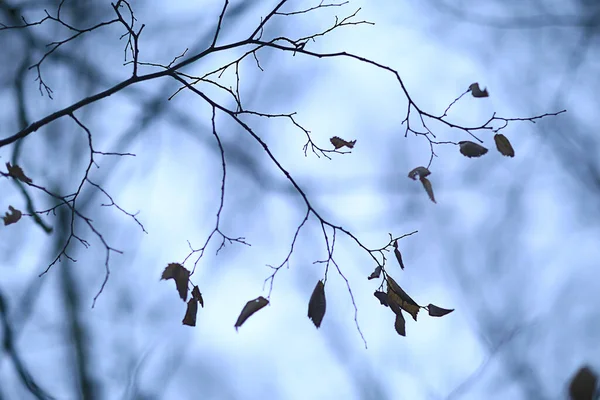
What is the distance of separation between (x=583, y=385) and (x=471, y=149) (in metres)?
0.76

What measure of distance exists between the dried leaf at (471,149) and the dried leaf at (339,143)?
0.31 meters

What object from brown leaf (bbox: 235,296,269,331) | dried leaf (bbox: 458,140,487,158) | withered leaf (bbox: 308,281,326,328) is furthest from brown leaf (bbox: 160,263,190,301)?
dried leaf (bbox: 458,140,487,158)

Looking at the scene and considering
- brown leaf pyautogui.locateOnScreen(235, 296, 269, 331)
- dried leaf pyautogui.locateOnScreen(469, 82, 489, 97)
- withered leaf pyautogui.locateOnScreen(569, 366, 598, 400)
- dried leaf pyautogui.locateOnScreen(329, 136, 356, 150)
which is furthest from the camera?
dried leaf pyautogui.locateOnScreen(329, 136, 356, 150)

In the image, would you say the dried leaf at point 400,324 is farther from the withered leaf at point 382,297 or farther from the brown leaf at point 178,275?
the brown leaf at point 178,275

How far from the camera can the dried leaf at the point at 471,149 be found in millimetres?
1506

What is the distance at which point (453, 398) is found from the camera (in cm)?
451

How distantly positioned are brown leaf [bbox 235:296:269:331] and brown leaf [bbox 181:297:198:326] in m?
0.21

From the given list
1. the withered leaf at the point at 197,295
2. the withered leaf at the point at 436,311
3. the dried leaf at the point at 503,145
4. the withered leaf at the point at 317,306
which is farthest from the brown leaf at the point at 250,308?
→ the dried leaf at the point at 503,145

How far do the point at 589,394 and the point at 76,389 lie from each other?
431cm

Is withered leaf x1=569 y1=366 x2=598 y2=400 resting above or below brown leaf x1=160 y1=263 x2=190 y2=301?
below

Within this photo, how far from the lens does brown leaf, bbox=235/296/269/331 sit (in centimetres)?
138

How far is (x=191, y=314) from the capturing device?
1550mm

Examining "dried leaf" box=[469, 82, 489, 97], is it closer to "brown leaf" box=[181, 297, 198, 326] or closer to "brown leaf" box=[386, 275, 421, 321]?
"brown leaf" box=[386, 275, 421, 321]

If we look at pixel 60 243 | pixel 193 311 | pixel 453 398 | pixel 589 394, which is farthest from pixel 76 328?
pixel 589 394
